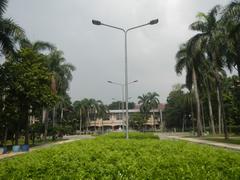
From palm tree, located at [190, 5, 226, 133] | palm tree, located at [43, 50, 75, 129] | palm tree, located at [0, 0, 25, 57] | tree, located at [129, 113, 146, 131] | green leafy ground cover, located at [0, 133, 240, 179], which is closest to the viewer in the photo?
green leafy ground cover, located at [0, 133, 240, 179]

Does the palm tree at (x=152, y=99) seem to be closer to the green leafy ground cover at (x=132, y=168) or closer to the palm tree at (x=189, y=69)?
the palm tree at (x=189, y=69)

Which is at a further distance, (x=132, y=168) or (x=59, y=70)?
(x=59, y=70)

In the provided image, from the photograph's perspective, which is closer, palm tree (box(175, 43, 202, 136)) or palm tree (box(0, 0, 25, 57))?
palm tree (box(0, 0, 25, 57))

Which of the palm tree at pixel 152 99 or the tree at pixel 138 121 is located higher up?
the palm tree at pixel 152 99

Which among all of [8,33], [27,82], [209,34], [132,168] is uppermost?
[209,34]

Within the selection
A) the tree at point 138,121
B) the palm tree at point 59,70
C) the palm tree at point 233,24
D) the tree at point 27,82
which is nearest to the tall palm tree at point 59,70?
the palm tree at point 59,70

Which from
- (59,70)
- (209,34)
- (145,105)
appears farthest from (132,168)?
(145,105)

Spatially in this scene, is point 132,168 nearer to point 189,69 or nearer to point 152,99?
point 189,69

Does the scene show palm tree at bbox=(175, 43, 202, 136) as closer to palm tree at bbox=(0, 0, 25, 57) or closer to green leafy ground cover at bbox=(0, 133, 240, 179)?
palm tree at bbox=(0, 0, 25, 57)

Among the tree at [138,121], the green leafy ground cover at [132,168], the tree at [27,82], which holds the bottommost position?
the green leafy ground cover at [132,168]

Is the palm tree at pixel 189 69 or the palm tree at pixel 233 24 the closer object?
the palm tree at pixel 233 24

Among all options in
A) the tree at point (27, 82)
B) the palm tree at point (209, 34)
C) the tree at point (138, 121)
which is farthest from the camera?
the tree at point (138, 121)

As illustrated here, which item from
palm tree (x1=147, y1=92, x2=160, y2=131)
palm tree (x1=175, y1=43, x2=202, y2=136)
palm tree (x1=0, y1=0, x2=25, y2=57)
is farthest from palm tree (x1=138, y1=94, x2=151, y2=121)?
palm tree (x1=0, y1=0, x2=25, y2=57)

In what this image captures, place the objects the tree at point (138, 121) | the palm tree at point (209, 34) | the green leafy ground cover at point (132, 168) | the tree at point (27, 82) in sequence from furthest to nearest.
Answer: the tree at point (138, 121), the palm tree at point (209, 34), the tree at point (27, 82), the green leafy ground cover at point (132, 168)
